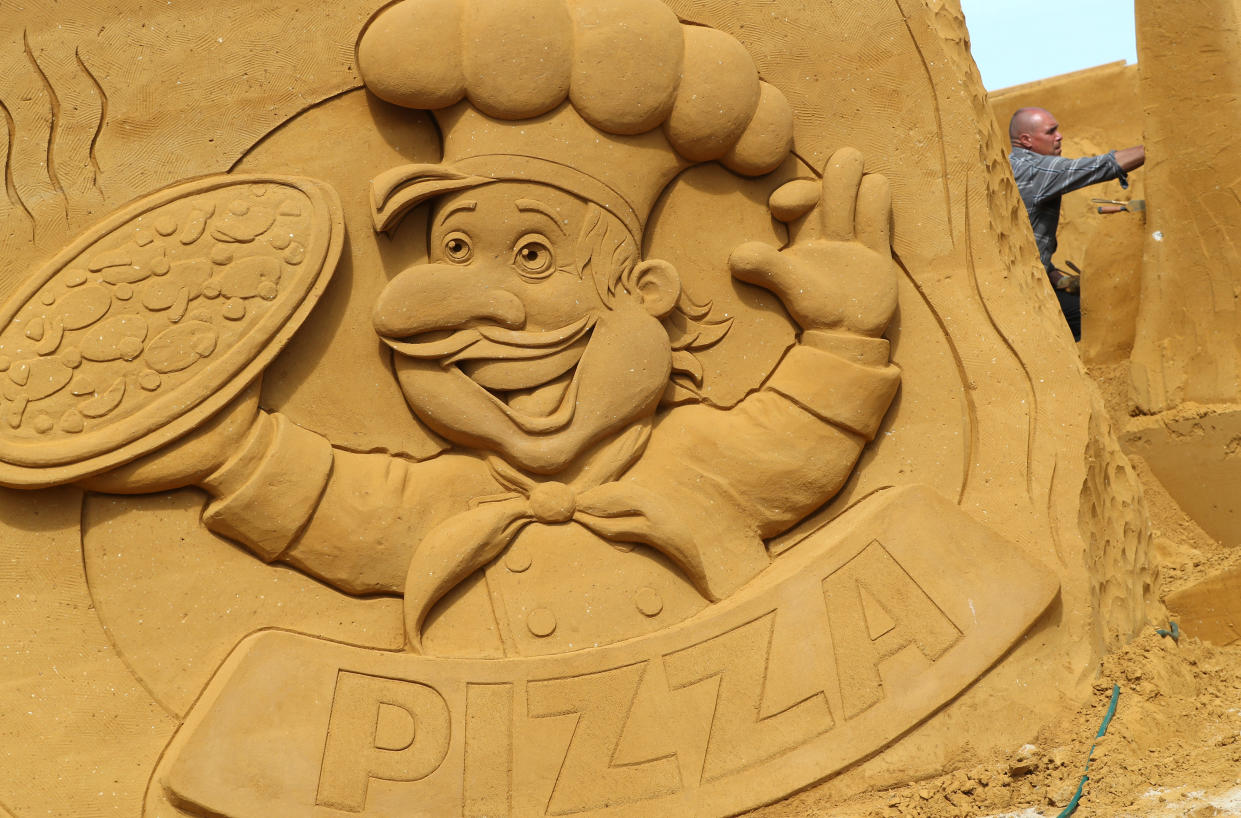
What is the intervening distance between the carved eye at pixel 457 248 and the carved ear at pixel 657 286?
38cm

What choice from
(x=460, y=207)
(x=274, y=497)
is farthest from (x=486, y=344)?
(x=274, y=497)

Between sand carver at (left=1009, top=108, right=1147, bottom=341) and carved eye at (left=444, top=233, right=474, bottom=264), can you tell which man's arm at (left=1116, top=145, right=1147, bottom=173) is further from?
carved eye at (left=444, top=233, right=474, bottom=264)

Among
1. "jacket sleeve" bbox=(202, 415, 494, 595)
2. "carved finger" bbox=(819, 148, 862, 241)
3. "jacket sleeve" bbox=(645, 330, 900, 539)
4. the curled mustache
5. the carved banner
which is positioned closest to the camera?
the carved banner

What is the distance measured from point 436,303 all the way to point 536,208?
12.1 inches

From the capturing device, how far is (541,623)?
10.0 feet

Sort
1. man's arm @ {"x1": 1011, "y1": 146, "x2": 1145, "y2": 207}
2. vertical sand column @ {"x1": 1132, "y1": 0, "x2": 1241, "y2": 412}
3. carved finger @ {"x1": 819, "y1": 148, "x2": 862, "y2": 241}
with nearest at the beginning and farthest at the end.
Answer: carved finger @ {"x1": 819, "y1": 148, "x2": 862, "y2": 241} < vertical sand column @ {"x1": 1132, "y1": 0, "x2": 1241, "y2": 412} < man's arm @ {"x1": 1011, "y1": 146, "x2": 1145, "y2": 207}

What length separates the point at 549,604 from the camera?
3080 millimetres

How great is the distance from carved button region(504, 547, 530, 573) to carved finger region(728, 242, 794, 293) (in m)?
0.83

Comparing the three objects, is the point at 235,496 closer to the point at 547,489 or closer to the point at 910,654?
the point at 547,489

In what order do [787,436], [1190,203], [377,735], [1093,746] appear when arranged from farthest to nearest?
[1190,203], [787,436], [1093,746], [377,735]

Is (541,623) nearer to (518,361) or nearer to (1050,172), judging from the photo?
(518,361)

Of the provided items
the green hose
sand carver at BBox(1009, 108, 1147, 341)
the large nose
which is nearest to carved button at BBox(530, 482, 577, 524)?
the large nose

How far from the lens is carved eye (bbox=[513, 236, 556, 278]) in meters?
3.15

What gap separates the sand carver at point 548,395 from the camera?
3035 millimetres
